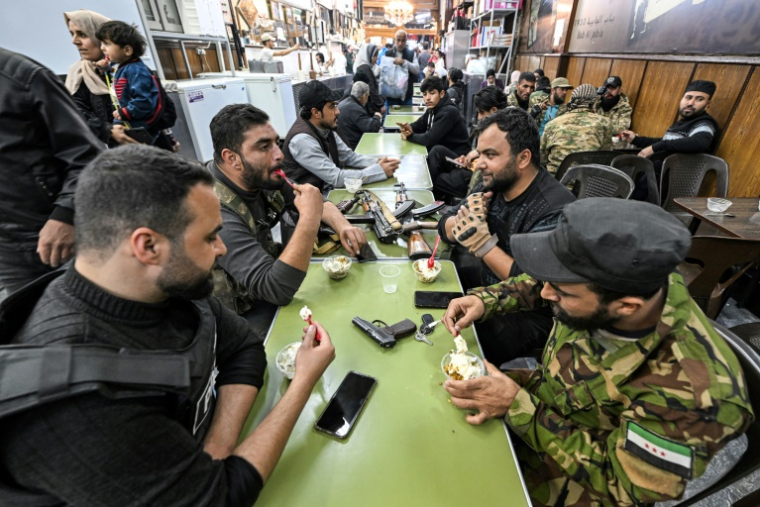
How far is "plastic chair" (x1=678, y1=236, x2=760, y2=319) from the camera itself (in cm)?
204

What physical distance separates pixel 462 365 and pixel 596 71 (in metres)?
6.20

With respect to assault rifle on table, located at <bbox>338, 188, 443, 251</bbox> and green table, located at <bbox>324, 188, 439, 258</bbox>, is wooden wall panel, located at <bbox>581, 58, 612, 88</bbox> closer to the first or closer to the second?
green table, located at <bbox>324, 188, 439, 258</bbox>

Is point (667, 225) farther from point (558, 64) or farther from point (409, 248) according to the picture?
point (558, 64)

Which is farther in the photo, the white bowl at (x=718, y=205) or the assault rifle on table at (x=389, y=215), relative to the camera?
the white bowl at (x=718, y=205)

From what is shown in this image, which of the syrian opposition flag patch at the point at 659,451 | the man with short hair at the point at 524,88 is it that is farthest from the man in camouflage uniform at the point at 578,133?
the syrian opposition flag patch at the point at 659,451

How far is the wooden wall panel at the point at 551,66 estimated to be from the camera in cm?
650

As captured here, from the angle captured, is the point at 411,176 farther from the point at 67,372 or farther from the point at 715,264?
the point at 67,372

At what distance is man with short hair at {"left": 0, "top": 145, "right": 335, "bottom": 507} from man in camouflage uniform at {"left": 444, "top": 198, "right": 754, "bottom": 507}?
0.70 m

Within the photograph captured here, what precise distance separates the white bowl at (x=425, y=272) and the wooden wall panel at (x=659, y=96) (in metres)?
3.97

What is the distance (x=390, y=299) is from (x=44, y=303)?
112 cm

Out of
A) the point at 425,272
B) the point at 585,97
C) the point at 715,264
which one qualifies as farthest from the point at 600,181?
the point at 425,272

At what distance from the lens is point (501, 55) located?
31.3 feet

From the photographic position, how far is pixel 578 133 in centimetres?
Result: 331

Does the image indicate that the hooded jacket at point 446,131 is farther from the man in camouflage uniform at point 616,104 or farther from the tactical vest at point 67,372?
the tactical vest at point 67,372
